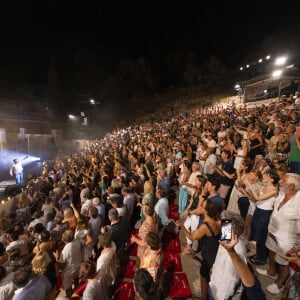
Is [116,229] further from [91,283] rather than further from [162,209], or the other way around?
[91,283]

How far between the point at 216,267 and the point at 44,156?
27285 mm

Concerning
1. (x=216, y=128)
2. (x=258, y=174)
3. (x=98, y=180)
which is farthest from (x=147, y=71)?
(x=258, y=174)

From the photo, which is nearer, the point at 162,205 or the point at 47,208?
the point at 162,205

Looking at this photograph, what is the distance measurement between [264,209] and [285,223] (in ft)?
1.94

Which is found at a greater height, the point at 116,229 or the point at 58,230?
the point at 116,229

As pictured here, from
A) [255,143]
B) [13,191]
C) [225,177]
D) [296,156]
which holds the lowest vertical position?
[13,191]

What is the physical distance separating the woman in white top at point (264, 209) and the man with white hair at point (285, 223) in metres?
0.18

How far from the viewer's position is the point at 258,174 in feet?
14.9

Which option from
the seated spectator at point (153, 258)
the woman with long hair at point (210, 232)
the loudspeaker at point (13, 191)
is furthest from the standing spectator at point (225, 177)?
the loudspeaker at point (13, 191)

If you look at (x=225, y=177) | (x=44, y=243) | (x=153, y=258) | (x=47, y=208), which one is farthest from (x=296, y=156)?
(x=47, y=208)

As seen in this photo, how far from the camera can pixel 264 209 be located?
393 centimetres

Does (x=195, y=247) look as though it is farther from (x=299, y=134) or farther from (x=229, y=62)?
(x=229, y=62)

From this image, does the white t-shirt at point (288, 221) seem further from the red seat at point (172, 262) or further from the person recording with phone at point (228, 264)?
the red seat at point (172, 262)

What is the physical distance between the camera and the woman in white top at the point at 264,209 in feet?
12.5
